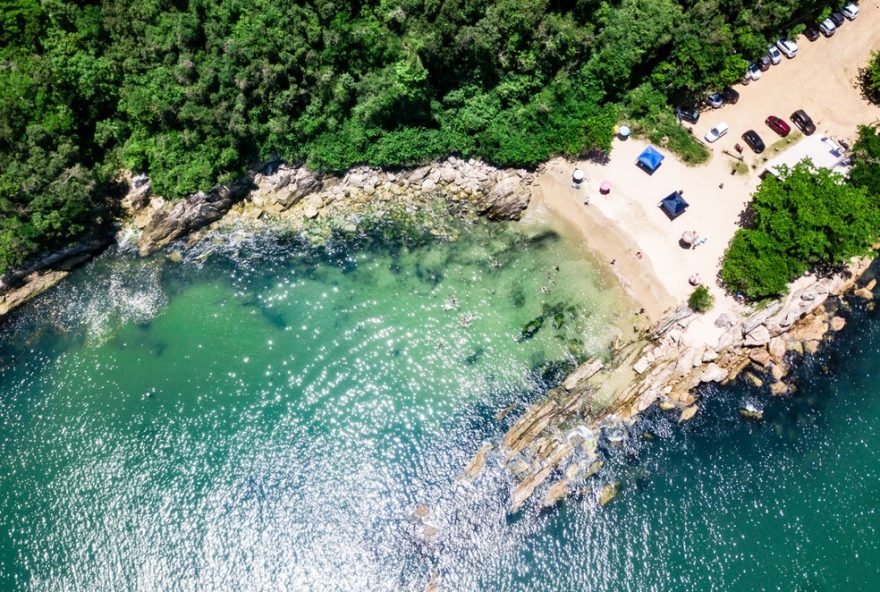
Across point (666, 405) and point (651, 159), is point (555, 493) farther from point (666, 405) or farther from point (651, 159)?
point (651, 159)

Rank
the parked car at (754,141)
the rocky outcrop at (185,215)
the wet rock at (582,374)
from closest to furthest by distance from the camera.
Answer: the wet rock at (582,374) < the parked car at (754,141) < the rocky outcrop at (185,215)

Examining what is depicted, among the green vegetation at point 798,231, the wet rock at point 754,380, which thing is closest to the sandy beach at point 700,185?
the green vegetation at point 798,231

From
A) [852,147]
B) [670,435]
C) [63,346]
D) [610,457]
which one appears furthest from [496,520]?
[852,147]

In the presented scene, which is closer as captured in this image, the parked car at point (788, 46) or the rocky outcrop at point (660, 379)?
the rocky outcrop at point (660, 379)

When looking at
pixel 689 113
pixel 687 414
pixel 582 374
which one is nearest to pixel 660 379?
pixel 687 414

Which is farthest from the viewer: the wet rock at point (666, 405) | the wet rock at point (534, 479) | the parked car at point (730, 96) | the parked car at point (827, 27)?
the parked car at point (827, 27)

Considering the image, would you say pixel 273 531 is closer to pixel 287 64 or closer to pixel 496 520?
pixel 496 520

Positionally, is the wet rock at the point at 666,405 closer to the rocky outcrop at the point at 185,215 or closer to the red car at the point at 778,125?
the red car at the point at 778,125
